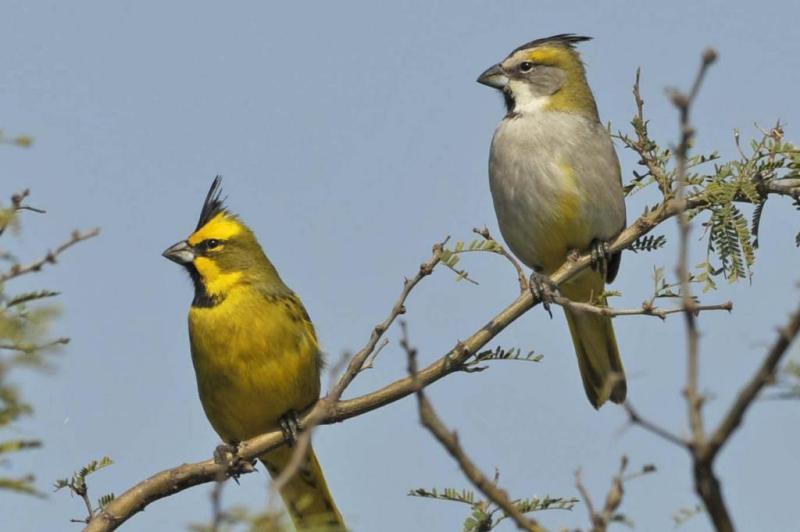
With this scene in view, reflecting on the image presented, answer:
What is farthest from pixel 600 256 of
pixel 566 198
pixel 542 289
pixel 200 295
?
pixel 200 295

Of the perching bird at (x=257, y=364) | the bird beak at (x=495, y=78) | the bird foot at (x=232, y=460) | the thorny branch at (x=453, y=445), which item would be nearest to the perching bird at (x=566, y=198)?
the bird beak at (x=495, y=78)

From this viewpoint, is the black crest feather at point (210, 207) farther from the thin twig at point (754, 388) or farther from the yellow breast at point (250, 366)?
the thin twig at point (754, 388)

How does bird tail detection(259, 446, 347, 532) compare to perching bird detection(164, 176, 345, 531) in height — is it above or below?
below

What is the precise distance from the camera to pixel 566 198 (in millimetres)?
6898

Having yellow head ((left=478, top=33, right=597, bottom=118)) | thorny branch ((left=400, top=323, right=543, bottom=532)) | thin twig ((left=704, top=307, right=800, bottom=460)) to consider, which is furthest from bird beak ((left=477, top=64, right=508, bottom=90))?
thin twig ((left=704, top=307, right=800, bottom=460))

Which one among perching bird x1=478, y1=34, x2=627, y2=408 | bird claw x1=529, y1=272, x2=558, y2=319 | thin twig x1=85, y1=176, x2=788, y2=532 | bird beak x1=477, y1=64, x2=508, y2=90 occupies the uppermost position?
bird beak x1=477, y1=64, x2=508, y2=90

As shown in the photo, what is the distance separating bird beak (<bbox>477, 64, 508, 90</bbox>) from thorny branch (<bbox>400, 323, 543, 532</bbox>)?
6078mm

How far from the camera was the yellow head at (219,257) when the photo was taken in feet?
22.3

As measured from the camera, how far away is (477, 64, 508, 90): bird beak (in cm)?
797

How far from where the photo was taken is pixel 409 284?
4641 mm

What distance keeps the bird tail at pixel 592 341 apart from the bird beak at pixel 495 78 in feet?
5.15

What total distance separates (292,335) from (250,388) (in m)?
0.38

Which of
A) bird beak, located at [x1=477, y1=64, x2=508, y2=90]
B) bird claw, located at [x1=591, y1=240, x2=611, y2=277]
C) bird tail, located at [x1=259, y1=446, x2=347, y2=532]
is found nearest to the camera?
bird tail, located at [x1=259, y1=446, x2=347, y2=532]

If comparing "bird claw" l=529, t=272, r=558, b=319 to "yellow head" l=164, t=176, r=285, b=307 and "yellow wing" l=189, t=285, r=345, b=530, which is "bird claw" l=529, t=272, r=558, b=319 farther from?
"yellow head" l=164, t=176, r=285, b=307
